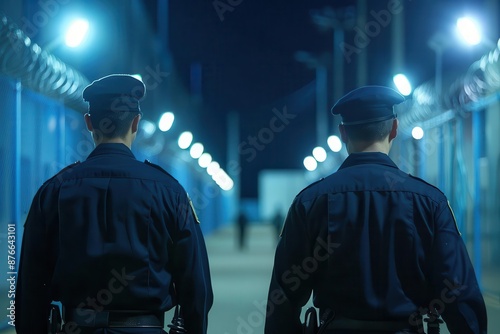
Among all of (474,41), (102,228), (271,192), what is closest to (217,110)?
(271,192)

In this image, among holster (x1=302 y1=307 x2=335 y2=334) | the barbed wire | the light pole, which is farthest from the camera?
the light pole

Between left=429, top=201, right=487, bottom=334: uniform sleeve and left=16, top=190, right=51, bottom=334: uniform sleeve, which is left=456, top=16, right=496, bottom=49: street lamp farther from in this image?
left=16, top=190, right=51, bottom=334: uniform sleeve

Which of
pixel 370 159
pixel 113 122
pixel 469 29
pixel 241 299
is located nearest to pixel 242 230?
pixel 241 299

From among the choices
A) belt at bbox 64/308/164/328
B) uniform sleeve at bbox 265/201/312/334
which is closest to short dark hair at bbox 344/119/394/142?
uniform sleeve at bbox 265/201/312/334

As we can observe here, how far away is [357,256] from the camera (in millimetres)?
3963

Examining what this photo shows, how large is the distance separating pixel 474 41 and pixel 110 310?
34.1ft

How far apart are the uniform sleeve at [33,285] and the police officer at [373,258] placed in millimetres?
961

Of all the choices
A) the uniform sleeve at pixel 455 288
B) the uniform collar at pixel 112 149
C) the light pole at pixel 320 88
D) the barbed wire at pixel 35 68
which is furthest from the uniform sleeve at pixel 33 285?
the light pole at pixel 320 88

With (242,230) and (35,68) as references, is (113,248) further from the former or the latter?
(242,230)

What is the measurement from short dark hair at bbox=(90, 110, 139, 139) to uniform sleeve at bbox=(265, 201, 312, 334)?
2.83 ft

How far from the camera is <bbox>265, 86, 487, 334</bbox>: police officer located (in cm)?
391

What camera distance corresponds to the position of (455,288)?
3881mm

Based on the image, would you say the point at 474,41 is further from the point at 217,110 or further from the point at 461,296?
the point at 217,110

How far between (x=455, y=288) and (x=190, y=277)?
3.64 ft
